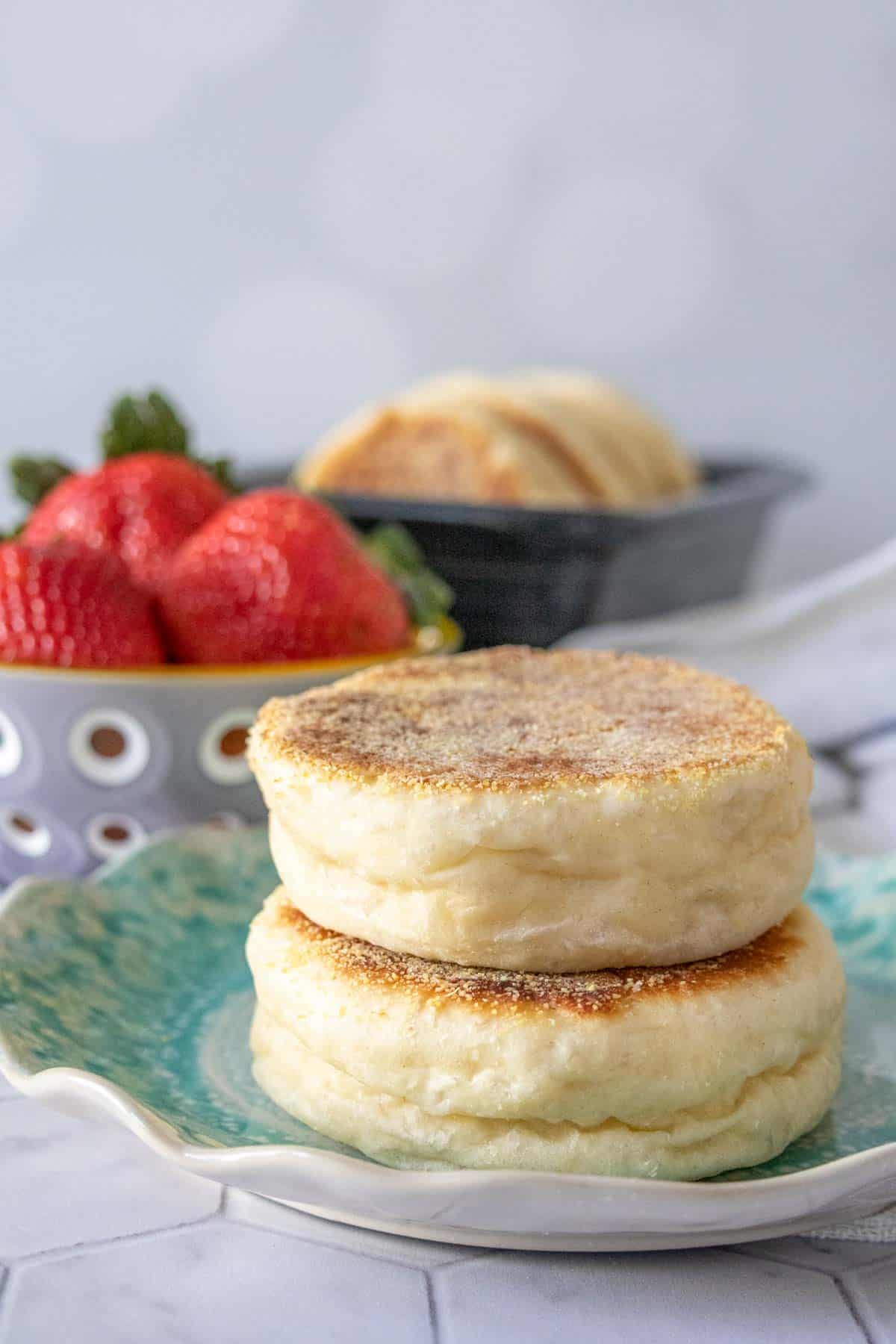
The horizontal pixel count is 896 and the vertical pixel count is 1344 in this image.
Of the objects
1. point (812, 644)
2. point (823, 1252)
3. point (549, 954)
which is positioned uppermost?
point (549, 954)

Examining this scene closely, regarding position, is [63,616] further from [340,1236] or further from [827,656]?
[827,656]

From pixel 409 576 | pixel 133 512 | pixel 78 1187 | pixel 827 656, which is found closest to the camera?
pixel 78 1187

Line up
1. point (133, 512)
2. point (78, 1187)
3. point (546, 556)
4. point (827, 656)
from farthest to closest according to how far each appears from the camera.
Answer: point (546, 556)
point (827, 656)
point (133, 512)
point (78, 1187)

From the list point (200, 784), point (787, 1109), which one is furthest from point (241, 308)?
point (787, 1109)

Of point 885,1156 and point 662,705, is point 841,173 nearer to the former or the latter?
point 662,705

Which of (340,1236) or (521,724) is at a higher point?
(521,724)

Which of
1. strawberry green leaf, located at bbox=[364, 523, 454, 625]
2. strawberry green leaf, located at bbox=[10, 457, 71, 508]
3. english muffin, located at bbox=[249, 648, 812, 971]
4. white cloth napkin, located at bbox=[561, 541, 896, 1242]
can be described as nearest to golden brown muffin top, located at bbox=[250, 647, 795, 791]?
english muffin, located at bbox=[249, 648, 812, 971]

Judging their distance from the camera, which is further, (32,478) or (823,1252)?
(32,478)

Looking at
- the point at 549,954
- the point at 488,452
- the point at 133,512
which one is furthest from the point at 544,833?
the point at 488,452
